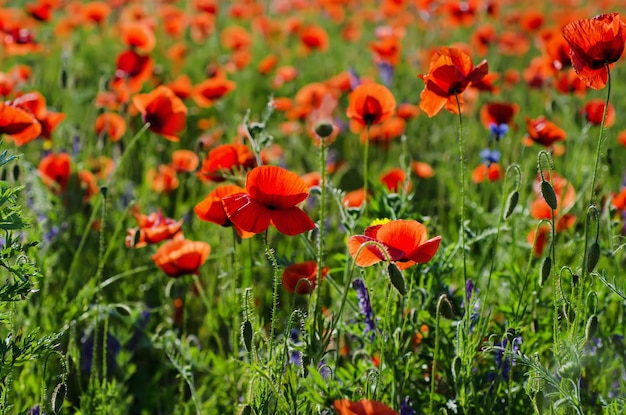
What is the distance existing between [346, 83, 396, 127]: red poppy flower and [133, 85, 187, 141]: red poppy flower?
558mm

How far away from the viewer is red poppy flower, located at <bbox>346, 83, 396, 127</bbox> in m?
2.02

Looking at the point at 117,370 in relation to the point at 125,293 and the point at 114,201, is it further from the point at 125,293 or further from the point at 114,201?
the point at 114,201

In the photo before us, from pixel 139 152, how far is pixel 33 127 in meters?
1.70

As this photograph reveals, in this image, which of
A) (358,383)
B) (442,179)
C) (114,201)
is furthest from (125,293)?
(442,179)

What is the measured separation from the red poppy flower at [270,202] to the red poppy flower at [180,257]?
47 centimetres

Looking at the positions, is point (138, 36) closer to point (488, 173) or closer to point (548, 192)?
point (488, 173)

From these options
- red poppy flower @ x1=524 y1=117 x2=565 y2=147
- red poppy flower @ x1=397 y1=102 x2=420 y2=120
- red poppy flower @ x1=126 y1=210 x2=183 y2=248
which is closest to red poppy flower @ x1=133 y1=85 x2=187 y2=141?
red poppy flower @ x1=126 y1=210 x2=183 y2=248

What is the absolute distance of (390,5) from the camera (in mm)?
5148

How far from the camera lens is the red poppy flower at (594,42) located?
156 cm

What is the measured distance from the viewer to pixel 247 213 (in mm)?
1568

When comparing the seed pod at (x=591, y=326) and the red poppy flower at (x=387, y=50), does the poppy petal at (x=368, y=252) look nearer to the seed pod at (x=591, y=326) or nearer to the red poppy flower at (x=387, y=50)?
the seed pod at (x=591, y=326)

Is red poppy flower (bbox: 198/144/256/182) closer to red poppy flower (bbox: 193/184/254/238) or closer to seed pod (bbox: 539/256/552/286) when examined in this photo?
red poppy flower (bbox: 193/184/254/238)

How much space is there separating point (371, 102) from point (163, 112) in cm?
64

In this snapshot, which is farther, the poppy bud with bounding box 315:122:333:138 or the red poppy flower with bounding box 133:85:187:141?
the red poppy flower with bounding box 133:85:187:141
